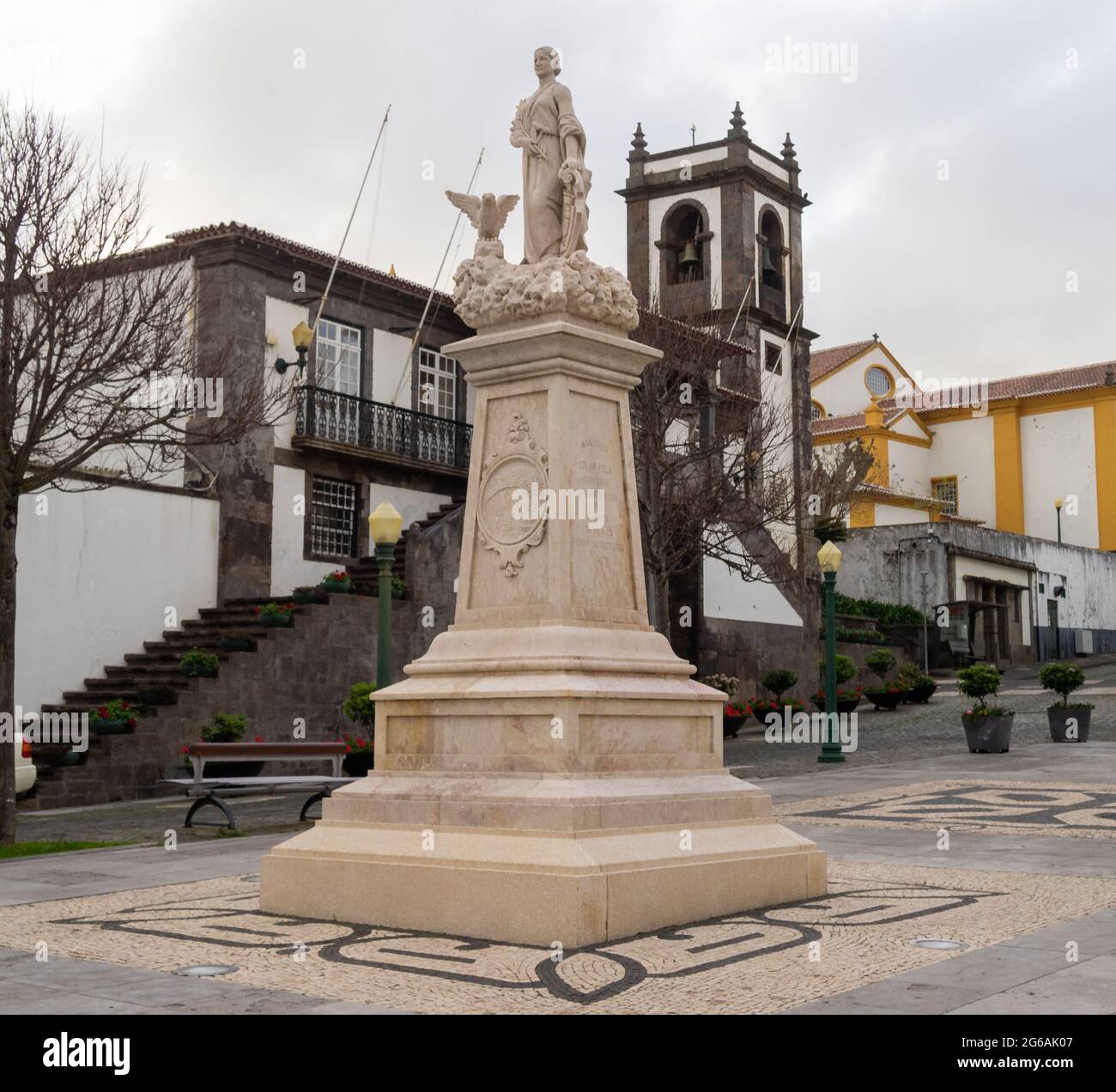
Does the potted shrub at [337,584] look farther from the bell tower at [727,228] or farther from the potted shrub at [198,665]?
the bell tower at [727,228]

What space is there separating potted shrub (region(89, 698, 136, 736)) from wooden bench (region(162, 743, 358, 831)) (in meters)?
4.03

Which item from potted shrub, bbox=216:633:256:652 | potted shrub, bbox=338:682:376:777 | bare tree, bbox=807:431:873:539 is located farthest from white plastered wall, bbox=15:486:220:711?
bare tree, bbox=807:431:873:539

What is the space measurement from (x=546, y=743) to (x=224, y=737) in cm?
1403

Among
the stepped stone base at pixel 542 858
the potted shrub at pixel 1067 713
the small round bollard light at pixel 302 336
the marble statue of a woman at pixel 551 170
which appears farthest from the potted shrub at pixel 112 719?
the potted shrub at pixel 1067 713

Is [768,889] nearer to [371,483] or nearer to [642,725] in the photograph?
[642,725]

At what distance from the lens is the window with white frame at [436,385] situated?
1164 inches

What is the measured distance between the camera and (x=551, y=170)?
8.90 m

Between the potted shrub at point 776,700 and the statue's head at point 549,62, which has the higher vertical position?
the statue's head at point 549,62

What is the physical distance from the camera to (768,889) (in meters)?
8.15

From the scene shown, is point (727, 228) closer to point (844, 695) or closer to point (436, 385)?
point (436, 385)

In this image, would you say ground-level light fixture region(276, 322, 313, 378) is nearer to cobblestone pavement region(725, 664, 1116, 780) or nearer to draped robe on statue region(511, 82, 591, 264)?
cobblestone pavement region(725, 664, 1116, 780)

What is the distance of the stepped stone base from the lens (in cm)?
700

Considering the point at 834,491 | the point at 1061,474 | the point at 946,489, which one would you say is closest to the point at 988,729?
the point at 834,491

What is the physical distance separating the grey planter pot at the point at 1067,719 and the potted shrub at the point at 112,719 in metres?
14.3
